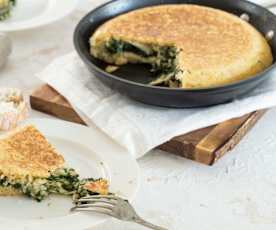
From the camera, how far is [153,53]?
2.03 metres

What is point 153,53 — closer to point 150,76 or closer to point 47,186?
point 150,76

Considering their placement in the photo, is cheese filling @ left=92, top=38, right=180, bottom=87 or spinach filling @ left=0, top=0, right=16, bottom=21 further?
spinach filling @ left=0, top=0, right=16, bottom=21

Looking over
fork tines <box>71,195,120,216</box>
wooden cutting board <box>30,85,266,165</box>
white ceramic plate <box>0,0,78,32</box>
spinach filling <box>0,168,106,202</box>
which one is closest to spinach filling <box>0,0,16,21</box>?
white ceramic plate <box>0,0,78,32</box>

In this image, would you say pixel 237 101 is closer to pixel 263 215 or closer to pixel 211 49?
pixel 211 49

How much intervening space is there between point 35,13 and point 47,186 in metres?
1.01

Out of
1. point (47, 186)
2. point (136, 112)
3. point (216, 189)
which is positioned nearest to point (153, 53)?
point (136, 112)

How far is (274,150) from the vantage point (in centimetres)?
169

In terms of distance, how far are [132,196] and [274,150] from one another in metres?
0.49

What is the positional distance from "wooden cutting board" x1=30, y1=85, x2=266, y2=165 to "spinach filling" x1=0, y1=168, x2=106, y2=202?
0.94ft

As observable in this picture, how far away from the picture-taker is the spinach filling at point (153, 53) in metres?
1.98

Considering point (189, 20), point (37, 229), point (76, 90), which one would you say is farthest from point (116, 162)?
point (189, 20)

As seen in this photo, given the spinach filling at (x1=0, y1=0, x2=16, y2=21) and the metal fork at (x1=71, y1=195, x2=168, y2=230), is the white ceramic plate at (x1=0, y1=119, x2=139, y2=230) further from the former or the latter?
the spinach filling at (x1=0, y1=0, x2=16, y2=21)

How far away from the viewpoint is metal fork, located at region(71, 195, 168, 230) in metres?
1.31

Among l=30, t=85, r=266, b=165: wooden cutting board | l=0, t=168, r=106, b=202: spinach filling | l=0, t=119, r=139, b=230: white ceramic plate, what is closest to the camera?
l=0, t=119, r=139, b=230: white ceramic plate
